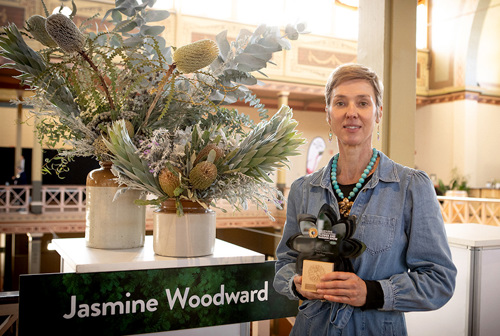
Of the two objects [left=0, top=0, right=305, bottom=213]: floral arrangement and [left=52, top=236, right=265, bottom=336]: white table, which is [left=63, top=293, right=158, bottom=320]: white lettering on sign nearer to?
[left=52, top=236, right=265, bottom=336]: white table

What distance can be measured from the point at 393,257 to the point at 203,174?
583mm

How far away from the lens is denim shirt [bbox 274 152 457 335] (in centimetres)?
120

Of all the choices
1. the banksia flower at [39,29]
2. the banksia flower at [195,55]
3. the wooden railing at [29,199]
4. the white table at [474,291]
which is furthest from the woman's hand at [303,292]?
the wooden railing at [29,199]

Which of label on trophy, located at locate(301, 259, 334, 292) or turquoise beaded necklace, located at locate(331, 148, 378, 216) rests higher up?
turquoise beaded necklace, located at locate(331, 148, 378, 216)

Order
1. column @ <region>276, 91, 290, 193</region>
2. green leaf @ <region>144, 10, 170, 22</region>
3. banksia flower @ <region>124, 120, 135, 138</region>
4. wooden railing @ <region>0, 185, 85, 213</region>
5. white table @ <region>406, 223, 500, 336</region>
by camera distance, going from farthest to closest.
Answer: column @ <region>276, 91, 290, 193</region>
wooden railing @ <region>0, 185, 85, 213</region>
white table @ <region>406, 223, 500, 336</region>
green leaf @ <region>144, 10, 170, 22</region>
banksia flower @ <region>124, 120, 135, 138</region>

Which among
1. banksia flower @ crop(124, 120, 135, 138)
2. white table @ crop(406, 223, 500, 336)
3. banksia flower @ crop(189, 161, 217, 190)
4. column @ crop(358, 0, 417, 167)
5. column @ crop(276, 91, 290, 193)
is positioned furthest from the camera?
column @ crop(276, 91, 290, 193)

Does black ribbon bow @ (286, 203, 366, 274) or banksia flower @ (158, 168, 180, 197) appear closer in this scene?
black ribbon bow @ (286, 203, 366, 274)

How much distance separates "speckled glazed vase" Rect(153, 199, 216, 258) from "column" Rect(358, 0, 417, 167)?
3.89 ft

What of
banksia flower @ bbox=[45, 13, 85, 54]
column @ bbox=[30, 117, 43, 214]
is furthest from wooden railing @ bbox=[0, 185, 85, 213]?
banksia flower @ bbox=[45, 13, 85, 54]

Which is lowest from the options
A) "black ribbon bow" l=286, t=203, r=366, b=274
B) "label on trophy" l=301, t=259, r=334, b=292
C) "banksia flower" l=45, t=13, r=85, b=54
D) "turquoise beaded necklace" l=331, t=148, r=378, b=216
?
"label on trophy" l=301, t=259, r=334, b=292

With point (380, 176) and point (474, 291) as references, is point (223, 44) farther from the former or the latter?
point (474, 291)

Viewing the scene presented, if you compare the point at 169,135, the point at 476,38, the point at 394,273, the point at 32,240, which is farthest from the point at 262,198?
the point at 476,38

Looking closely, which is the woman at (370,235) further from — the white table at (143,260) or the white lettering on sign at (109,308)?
the white lettering on sign at (109,308)

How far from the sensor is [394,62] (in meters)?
2.27
